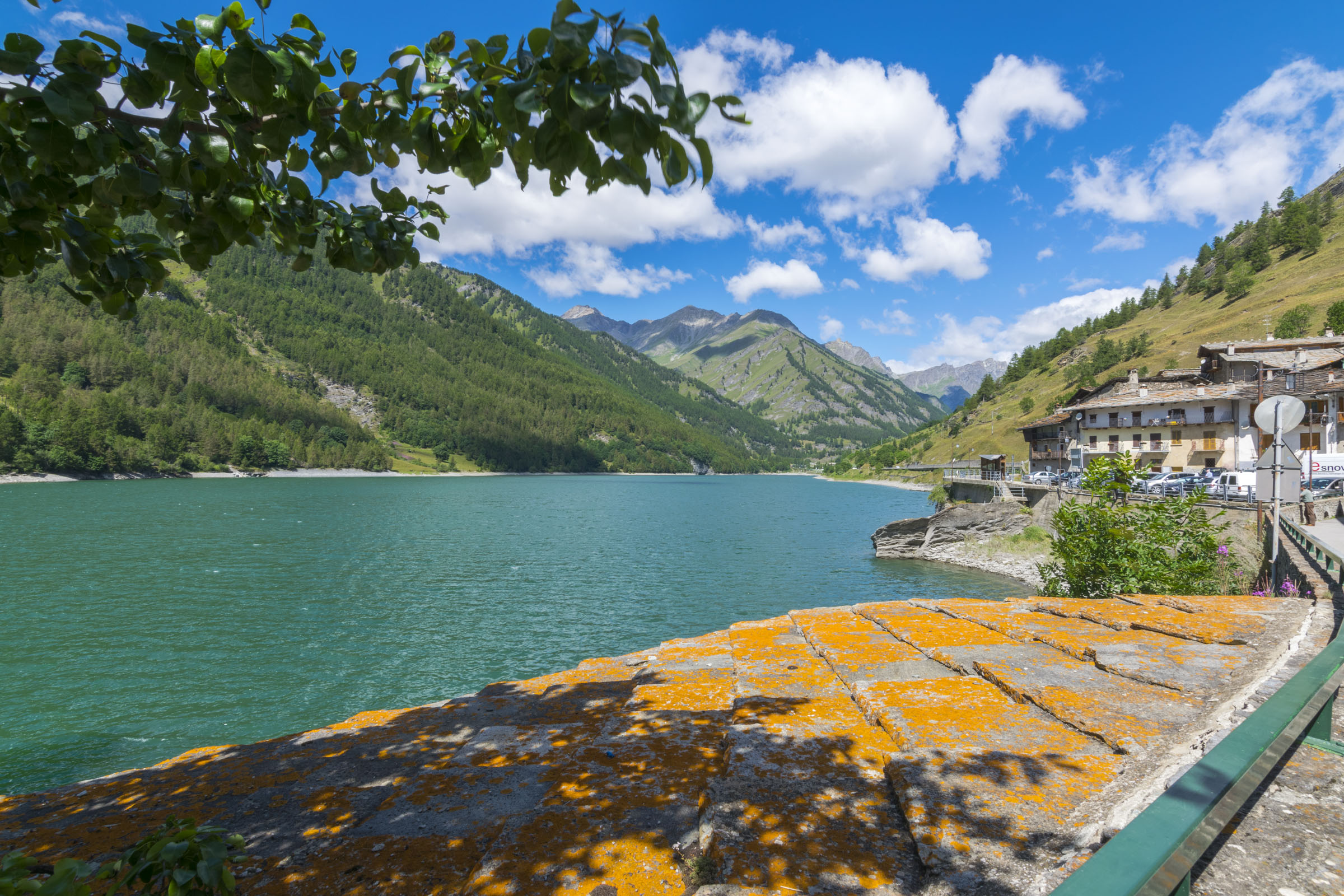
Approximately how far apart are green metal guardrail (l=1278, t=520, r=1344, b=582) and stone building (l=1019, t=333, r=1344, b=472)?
4607 cm

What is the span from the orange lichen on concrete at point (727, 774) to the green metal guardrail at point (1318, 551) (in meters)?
3.67

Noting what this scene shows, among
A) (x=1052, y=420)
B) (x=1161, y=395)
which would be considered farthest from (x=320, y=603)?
(x=1052, y=420)

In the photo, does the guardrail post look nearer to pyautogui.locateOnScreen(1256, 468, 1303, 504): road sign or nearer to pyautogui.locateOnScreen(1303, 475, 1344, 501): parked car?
pyautogui.locateOnScreen(1256, 468, 1303, 504): road sign

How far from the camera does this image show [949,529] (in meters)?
43.8

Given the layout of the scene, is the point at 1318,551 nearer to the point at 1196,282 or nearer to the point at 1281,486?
the point at 1281,486

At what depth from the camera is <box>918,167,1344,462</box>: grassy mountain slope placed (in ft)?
352

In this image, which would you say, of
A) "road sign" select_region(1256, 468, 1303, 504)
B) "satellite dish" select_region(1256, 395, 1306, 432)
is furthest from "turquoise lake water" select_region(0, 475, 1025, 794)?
"satellite dish" select_region(1256, 395, 1306, 432)

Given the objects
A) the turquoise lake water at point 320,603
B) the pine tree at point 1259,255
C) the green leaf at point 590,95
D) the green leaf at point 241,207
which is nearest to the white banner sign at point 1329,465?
the turquoise lake water at point 320,603

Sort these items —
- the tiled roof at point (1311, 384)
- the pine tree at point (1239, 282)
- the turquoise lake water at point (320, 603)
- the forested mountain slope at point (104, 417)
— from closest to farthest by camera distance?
the turquoise lake water at point (320, 603) → the tiled roof at point (1311, 384) → the forested mountain slope at point (104, 417) → the pine tree at point (1239, 282)

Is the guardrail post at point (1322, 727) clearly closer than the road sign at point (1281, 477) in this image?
Yes

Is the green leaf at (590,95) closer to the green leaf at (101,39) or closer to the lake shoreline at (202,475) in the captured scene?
the green leaf at (101,39)

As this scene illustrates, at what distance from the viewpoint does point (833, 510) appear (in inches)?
3573

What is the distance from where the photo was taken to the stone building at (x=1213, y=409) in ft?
183

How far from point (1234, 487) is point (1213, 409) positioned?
3302cm
